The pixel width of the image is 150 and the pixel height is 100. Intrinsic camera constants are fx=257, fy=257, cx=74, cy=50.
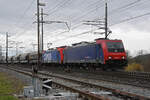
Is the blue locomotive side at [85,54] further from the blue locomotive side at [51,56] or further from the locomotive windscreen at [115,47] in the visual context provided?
the blue locomotive side at [51,56]

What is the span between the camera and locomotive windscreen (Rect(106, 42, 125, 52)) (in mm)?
24812

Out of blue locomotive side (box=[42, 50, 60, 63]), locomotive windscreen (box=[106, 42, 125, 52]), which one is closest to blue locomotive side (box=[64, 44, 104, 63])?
locomotive windscreen (box=[106, 42, 125, 52])

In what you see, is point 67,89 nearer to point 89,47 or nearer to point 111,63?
point 111,63

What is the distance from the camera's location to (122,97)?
1023 cm

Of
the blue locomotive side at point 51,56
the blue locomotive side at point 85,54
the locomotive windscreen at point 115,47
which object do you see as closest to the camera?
the locomotive windscreen at point 115,47

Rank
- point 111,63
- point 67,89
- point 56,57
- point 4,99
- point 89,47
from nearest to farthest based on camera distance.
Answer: point 4,99, point 67,89, point 111,63, point 89,47, point 56,57

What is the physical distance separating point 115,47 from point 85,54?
16.2ft

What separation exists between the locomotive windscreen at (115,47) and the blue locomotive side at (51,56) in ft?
56.1

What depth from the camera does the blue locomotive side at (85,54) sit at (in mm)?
25795

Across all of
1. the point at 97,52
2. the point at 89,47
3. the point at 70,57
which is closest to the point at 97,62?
the point at 97,52

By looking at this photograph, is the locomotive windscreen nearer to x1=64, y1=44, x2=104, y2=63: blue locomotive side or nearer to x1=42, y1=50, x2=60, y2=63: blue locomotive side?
x1=64, y1=44, x2=104, y2=63: blue locomotive side

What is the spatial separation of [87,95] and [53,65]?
3625cm

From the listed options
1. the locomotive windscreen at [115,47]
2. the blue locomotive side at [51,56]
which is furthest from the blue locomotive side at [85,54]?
the blue locomotive side at [51,56]

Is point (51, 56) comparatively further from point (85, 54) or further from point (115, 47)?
point (115, 47)
